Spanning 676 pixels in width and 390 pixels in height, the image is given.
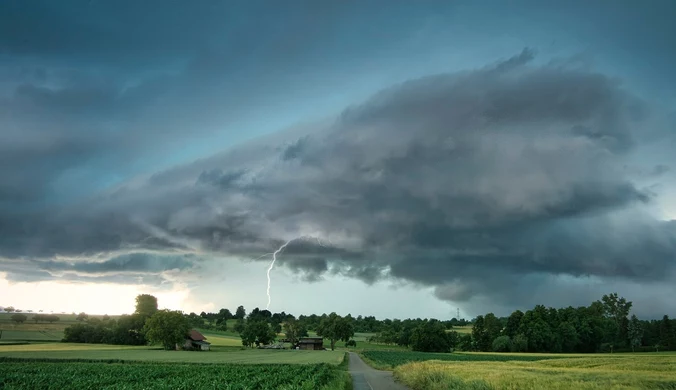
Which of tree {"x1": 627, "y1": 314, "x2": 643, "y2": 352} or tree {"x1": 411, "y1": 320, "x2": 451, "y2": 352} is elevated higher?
tree {"x1": 627, "y1": 314, "x2": 643, "y2": 352}

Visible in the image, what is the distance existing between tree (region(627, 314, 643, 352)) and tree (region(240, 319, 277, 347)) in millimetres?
116368

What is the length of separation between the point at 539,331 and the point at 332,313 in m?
86.0

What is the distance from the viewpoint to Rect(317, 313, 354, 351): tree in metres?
188

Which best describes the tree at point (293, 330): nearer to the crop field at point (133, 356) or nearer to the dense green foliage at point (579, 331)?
the dense green foliage at point (579, 331)

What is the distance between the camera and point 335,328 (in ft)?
619

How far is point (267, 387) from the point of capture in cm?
3638

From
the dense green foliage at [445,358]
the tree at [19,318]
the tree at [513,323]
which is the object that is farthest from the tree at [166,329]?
the tree at [513,323]

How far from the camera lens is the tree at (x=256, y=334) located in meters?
162

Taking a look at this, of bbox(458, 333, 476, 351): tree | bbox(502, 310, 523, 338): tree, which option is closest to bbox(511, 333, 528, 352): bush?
bbox(502, 310, 523, 338): tree

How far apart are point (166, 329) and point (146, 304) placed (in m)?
39.2

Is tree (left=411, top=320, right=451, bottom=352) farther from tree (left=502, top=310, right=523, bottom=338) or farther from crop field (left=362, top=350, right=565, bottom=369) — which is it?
crop field (left=362, top=350, right=565, bottom=369)

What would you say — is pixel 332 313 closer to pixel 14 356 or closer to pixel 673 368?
pixel 14 356

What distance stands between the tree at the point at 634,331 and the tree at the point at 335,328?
322 feet

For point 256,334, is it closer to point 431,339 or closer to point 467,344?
point 431,339
